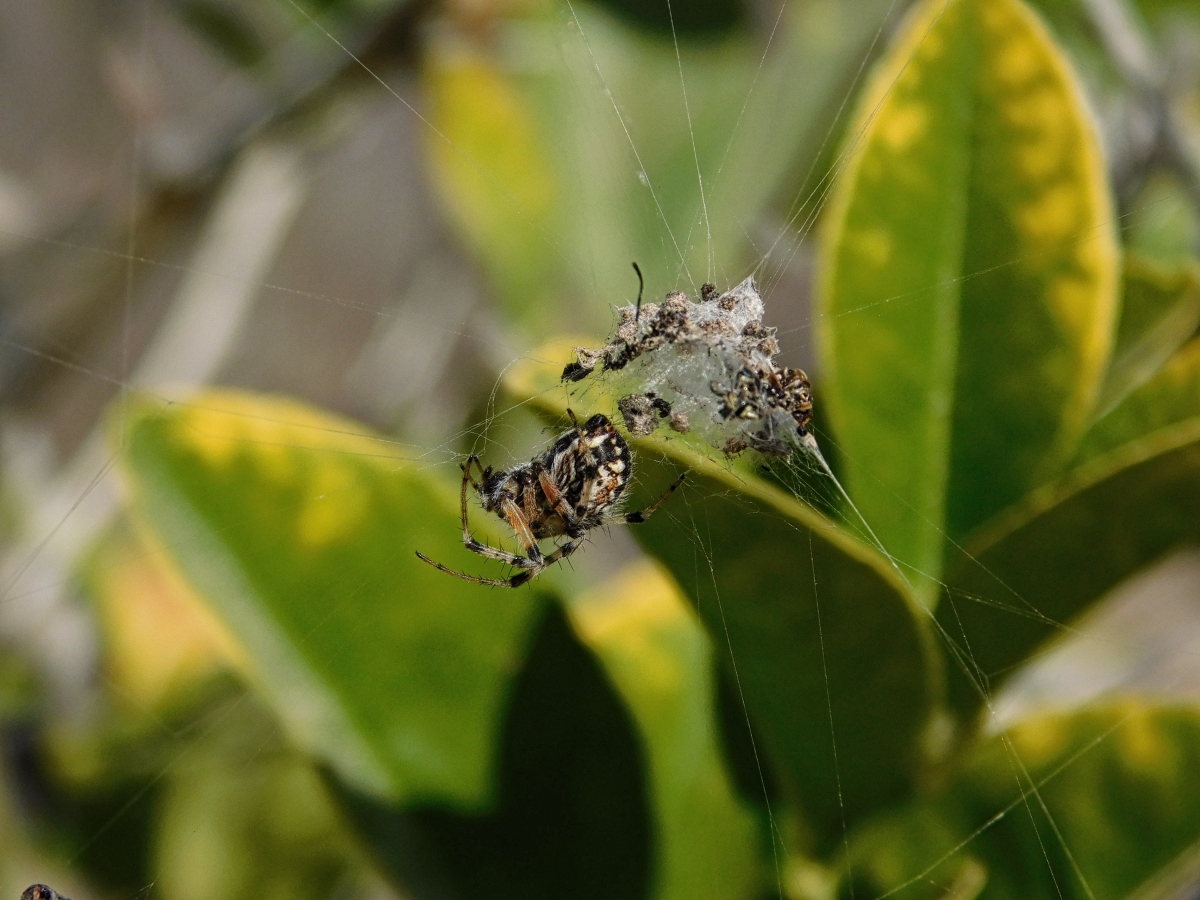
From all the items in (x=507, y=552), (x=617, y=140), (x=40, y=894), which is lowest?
(x=40, y=894)

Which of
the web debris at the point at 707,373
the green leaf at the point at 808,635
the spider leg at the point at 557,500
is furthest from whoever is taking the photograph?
the spider leg at the point at 557,500

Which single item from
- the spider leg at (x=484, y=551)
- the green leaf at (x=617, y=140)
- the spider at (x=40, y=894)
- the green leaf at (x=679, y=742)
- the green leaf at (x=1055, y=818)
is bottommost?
the green leaf at (x=1055, y=818)

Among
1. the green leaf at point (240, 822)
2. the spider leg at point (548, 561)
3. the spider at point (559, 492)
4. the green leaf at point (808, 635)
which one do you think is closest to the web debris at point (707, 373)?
the spider at point (559, 492)

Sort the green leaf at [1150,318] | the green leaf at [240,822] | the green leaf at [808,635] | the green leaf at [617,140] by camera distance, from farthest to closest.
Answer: the green leaf at [617,140] < the green leaf at [240,822] < the green leaf at [1150,318] < the green leaf at [808,635]

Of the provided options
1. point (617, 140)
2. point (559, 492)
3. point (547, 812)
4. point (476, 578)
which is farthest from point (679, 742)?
point (617, 140)

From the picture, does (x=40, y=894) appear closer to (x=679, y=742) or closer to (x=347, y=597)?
(x=347, y=597)

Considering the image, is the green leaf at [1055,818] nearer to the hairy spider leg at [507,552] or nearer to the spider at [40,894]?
the hairy spider leg at [507,552]

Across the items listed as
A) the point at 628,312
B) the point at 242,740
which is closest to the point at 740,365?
the point at 628,312
